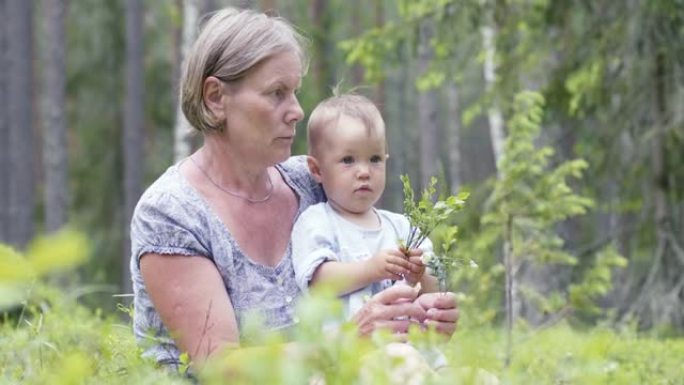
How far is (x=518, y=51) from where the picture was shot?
11508 mm

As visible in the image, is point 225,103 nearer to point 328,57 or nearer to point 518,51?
point 518,51

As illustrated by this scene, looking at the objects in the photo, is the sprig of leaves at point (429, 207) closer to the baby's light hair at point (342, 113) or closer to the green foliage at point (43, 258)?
the baby's light hair at point (342, 113)

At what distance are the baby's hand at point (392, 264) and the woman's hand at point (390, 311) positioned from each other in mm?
138

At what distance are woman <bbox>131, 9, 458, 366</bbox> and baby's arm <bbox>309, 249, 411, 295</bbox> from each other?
101 mm

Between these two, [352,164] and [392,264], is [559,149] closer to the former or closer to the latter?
[352,164]

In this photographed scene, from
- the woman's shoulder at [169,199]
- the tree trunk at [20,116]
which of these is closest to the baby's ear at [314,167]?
the woman's shoulder at [169,199]

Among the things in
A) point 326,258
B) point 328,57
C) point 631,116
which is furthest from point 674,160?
point 328,57

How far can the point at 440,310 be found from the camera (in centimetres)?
355

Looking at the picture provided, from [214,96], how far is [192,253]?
1.51 feet

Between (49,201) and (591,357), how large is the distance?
2166 centimetres

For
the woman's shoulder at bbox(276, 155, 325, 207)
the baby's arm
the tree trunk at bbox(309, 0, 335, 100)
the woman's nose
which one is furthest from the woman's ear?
the tree trunk at bbox(309, 0, 335, 100)

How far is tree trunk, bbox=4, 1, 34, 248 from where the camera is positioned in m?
23.5

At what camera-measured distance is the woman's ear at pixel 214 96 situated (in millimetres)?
3832

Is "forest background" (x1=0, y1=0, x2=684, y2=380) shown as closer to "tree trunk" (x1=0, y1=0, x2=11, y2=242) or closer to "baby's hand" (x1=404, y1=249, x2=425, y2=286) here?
"baby's hand" (x1=404, y1=249, x2=425, y2=286)
